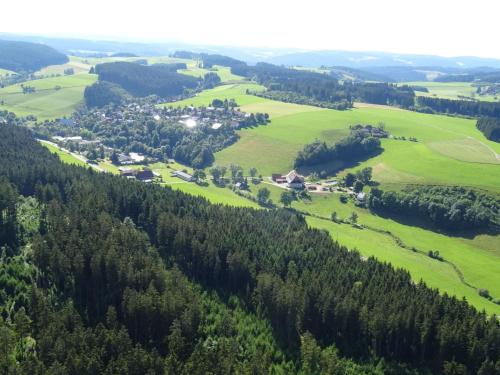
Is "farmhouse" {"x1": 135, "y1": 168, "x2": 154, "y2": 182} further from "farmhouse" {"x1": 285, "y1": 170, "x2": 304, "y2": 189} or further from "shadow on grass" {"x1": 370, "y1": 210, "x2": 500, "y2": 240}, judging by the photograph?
"shadow on grass" {"x1": 370, "y1": 210, "x2": 500, "y2": 240}

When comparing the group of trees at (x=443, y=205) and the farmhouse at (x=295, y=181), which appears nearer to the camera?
the group of trees at (x=443, y=205)

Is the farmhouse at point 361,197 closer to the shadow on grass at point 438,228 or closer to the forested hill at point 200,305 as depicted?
the shadow on grass at point 438,228

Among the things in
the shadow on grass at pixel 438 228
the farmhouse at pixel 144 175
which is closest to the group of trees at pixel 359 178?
the shadow on grass at pixel 438 228

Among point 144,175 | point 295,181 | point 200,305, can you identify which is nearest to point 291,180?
point 295,181

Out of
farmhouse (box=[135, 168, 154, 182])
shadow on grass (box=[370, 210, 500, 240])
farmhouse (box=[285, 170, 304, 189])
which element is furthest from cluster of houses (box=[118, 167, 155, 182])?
shadow on grass (box=[370, 210, 500, 240])

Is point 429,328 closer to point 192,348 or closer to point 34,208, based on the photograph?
point 192,348

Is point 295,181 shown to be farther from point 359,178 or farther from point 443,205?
point 443,205
